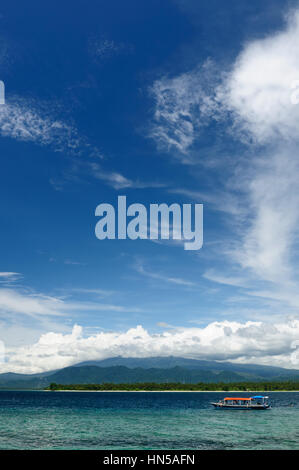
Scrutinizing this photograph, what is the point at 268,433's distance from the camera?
59.9 m

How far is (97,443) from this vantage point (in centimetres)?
4931
